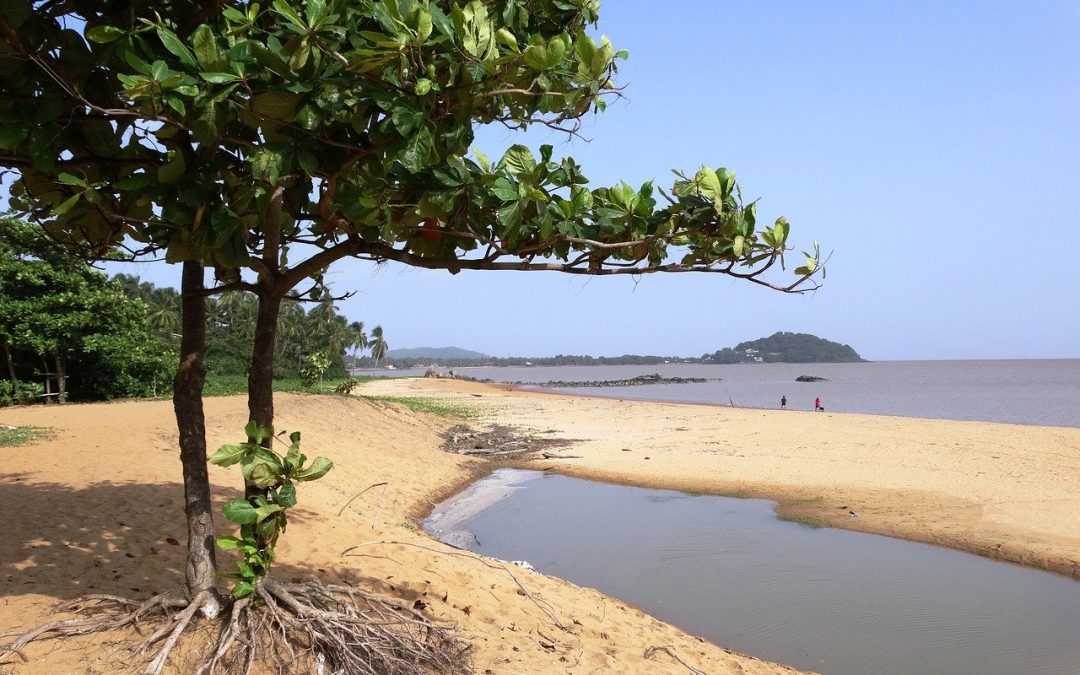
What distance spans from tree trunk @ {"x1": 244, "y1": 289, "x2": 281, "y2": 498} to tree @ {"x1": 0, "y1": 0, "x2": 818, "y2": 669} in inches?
0.5

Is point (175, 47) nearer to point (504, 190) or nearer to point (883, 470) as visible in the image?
point (504, 190)

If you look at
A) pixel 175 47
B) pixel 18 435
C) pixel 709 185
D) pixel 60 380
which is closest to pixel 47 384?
pixel 60 380

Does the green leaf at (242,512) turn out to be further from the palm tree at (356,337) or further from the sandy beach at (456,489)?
the palm tree at (356,337)

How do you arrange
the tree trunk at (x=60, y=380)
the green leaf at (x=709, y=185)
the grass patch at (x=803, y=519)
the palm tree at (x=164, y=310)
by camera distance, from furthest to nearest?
the palm tree at (x=164, y=310)
the tree trunk at (x=60, y=380)
the grass patch at (x=803, y=519)
the green leaf at (x=709, y=185)

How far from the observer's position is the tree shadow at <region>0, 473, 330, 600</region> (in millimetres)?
4809

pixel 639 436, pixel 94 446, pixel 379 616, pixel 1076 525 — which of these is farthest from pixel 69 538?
pixel 639 436

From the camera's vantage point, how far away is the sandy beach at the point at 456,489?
5172mm

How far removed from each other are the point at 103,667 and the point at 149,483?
4.42m

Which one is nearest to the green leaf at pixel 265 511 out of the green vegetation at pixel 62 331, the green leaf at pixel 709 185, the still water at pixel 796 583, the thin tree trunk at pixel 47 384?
the green leaf at pixel 709 185

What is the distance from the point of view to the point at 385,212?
12.2 ft

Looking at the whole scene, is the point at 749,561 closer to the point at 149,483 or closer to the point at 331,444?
the point at 149,483

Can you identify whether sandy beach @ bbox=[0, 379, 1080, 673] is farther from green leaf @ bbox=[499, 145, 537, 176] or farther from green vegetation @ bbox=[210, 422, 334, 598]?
green leaf @ bbox=[499, 145, 537, 176]

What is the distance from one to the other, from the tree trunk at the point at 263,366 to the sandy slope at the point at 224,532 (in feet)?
4.56

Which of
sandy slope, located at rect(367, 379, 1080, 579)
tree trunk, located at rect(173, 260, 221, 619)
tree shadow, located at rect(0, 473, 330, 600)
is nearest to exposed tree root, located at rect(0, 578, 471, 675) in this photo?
tree trunk, located at rect(173, 260, 221, 619)
